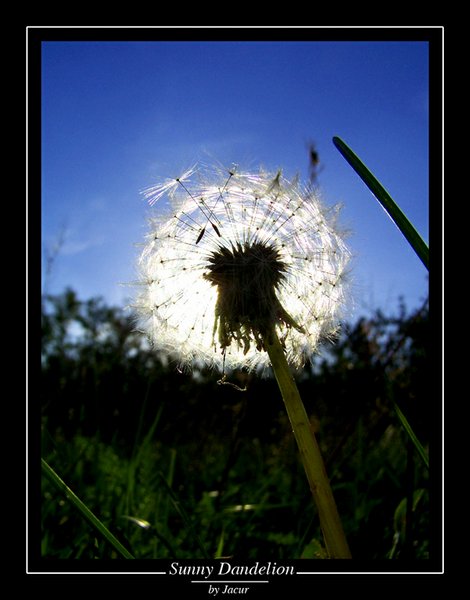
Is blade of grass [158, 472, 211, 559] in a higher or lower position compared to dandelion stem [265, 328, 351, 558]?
lower

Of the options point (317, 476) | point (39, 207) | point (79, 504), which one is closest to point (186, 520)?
point (79, 504)

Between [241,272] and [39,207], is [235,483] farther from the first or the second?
[39,207]

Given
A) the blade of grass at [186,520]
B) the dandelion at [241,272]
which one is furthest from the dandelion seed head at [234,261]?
the blade of grass at [186,520]

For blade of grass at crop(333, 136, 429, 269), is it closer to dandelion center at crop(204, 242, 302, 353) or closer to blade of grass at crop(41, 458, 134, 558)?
dandelion center at crop(204, 242, 302, 353)

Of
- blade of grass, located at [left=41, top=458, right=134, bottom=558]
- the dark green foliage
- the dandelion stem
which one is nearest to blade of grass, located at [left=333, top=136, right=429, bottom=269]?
the dandelion stem

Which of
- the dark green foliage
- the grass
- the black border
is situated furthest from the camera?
the dark green foliage

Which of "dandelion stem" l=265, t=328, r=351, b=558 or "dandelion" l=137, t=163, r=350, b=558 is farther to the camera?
"dandelion" l=137, t=163, r=350, b=558

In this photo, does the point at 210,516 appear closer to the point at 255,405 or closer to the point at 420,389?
the point at 420,389
